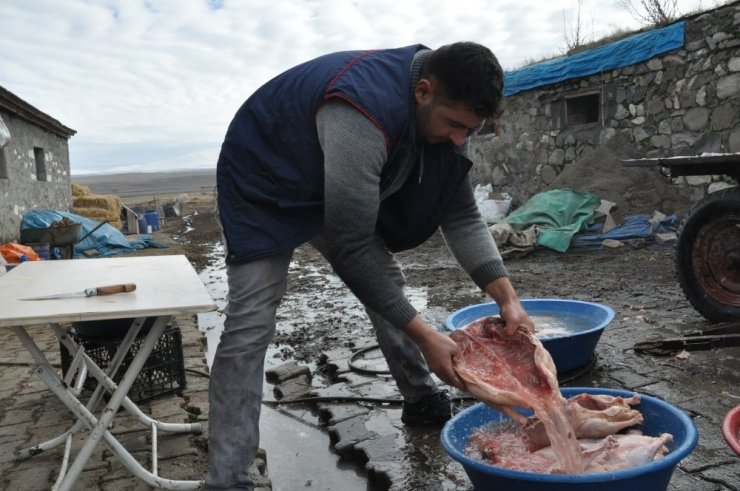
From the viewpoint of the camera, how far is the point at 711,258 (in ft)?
16.6

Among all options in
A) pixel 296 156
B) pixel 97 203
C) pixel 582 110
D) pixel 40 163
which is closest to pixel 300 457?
pixel 296 156

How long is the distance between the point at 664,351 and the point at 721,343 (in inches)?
18.3

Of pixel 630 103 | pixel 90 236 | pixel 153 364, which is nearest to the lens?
pixel 153 364

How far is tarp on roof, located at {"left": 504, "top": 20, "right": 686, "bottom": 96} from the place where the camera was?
10.1 metres

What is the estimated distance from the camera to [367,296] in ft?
7.69

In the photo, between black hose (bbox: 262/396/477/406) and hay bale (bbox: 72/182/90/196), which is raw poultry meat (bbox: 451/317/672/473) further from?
hay bale (bbox: 72/182/90/196)

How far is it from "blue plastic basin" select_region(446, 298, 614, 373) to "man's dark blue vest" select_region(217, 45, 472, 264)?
1.54m

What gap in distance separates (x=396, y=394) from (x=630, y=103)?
877 centimetres

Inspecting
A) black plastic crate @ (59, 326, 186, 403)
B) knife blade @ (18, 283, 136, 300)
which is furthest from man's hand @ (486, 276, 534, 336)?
black plastic crate @ (59, 326, 186, 403)

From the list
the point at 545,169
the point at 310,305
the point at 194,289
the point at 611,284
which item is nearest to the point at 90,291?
the point at 194,289

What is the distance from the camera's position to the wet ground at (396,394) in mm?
3107

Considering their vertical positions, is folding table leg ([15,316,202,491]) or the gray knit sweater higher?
the gray knit sweater

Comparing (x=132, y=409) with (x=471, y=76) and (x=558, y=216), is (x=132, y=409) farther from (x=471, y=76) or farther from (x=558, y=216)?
(x=558, y=216)

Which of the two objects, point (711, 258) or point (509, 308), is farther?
point (711, 258)
